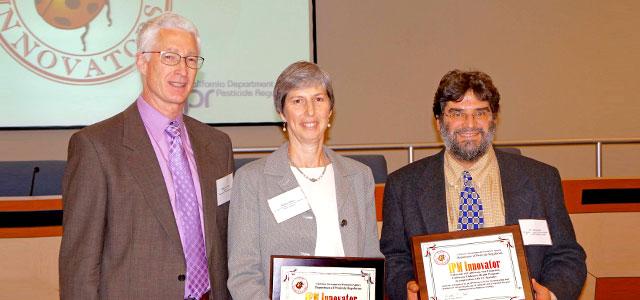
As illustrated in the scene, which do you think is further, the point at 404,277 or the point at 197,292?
the point at 404,277

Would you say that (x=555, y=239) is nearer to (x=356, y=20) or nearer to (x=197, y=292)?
(x=197, y=292)

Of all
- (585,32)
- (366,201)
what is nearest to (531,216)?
(366,201)

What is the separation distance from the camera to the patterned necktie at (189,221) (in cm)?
249

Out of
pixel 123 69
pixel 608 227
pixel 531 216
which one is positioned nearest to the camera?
pixel 531 216

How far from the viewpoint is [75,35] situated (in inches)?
249

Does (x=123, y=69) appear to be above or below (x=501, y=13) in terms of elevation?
below

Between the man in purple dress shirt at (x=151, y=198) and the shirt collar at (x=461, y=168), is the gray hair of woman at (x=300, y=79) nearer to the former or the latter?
the man in purple dress shirt at (x=151, y=198)

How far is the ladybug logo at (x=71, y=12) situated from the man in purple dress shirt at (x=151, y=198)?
412cm

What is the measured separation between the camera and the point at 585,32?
761 cm

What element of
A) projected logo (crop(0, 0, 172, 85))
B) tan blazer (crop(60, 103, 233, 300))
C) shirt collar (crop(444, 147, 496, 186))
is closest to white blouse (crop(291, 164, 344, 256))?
tan blazer (crop(60, 103, 233, 300))

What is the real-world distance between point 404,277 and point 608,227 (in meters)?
2.18

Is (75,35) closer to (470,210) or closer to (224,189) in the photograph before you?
(224,189)

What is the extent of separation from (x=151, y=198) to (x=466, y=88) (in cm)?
128

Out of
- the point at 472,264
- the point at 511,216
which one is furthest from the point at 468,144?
the point at 472,264
